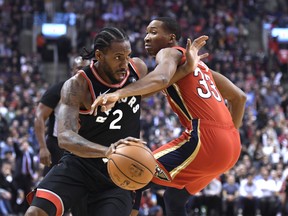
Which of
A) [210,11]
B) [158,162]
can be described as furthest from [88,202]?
[210,11]

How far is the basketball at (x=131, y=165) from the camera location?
5.07 m

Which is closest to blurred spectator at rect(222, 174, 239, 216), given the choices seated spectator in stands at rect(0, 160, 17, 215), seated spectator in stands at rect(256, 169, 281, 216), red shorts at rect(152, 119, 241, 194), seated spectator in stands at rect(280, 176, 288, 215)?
seated spectator in stands at rect(256, 169, 281, 216)

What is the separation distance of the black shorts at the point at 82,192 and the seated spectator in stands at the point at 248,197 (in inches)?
425

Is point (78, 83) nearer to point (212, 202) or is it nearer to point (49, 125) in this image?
point (49, 125)

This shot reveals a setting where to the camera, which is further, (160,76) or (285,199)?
(285,199)

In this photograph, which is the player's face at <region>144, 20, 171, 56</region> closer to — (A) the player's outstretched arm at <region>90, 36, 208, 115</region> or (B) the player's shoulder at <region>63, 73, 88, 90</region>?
(A) the player's outstretched arm at <region>90, 36, 208, 115</region>

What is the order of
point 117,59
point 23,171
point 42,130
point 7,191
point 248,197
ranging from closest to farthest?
point 117,59 < point 42,130 < point 7,191 < point 23,171 < point 248,197

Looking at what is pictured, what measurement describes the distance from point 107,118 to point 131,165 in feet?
2.35

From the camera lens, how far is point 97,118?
5688 mm

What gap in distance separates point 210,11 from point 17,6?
8.40 m

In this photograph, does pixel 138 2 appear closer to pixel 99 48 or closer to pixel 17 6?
pixel 17 6

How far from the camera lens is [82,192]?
18.5 feet

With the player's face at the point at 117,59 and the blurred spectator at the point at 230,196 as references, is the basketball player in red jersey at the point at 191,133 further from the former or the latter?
the blurred spectator at the point at 230,196

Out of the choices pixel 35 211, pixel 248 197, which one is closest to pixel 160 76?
pixel 35 211
